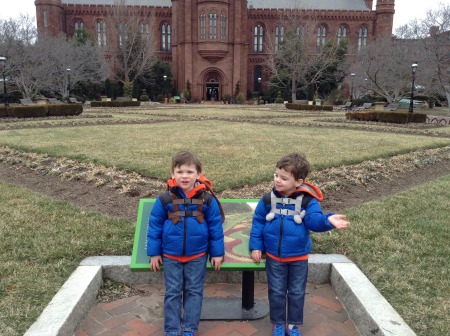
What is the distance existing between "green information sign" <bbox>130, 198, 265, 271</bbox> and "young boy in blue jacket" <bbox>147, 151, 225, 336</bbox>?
12cm

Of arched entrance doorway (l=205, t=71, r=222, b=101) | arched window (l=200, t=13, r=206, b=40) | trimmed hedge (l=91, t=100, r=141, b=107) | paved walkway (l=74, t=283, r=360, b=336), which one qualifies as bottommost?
paved walkway (l=74, t=283, r=360, b=336)

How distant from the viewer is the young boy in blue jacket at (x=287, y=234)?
2.75 meters

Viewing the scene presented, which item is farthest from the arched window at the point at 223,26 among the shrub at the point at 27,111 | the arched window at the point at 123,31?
the shrub at the point at 27,111

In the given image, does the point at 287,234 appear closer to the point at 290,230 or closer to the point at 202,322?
the point at 290,230

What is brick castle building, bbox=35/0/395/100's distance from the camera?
158 ft

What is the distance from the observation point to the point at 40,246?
3945mm

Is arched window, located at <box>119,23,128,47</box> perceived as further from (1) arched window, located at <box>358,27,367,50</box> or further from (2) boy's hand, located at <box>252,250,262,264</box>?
(2) boy's hand, located at <box>252,250,262,264</box>

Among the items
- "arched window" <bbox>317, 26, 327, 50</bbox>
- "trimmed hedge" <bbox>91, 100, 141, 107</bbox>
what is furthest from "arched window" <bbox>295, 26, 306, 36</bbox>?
"trimmed hedge" <bbox>91, 100, 141, 107</bbox>

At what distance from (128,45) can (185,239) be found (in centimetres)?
4621

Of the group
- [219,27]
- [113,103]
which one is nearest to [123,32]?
[219,27]

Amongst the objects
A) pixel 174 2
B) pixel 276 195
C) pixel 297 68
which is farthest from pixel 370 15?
pixel 276 195

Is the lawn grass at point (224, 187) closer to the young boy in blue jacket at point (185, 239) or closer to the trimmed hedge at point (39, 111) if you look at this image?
the young boy in blue jacket at point (185, 239)

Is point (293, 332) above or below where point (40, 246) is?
below

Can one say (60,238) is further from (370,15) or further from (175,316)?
(370,15)
